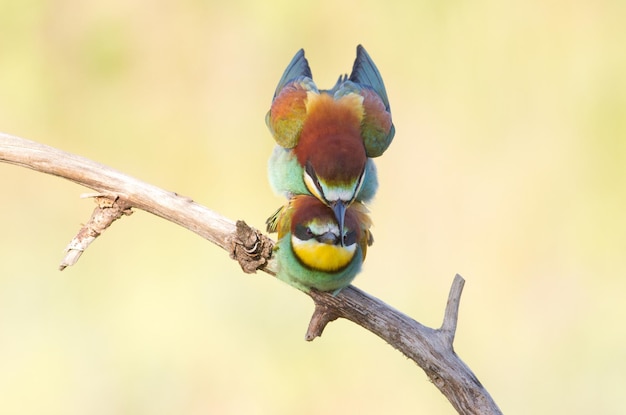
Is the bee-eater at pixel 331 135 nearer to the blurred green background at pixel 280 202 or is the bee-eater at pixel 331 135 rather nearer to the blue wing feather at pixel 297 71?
the blue wing feather at pixel 297 71

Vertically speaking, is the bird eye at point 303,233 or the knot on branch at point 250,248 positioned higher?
the bird eye at point 303,233

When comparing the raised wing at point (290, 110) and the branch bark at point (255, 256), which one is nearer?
the branch bark at point (255, 256)

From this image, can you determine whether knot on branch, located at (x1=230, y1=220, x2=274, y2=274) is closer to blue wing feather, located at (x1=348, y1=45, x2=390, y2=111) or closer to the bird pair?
the bird pair

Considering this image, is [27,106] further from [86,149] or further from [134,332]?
[134,332]

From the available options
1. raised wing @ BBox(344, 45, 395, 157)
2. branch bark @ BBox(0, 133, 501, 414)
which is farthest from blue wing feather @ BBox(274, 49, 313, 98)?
branch bark @ BBox(0, 133, 501, 414)

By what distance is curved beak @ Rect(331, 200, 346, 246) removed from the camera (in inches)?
69.8

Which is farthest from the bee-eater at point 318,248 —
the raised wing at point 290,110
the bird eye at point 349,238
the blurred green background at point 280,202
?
the blurred green background at point 280,202

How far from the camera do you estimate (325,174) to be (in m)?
1.84

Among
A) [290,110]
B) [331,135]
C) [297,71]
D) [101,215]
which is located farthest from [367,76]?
[101,215]

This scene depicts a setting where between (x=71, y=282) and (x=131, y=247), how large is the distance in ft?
0.76

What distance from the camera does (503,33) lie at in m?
3.36

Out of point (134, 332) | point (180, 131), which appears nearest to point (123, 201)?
point (134, 332)

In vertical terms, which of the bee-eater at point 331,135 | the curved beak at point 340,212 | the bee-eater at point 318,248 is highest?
the bee-eater at point 331,135

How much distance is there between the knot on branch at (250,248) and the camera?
1824 millimetres
